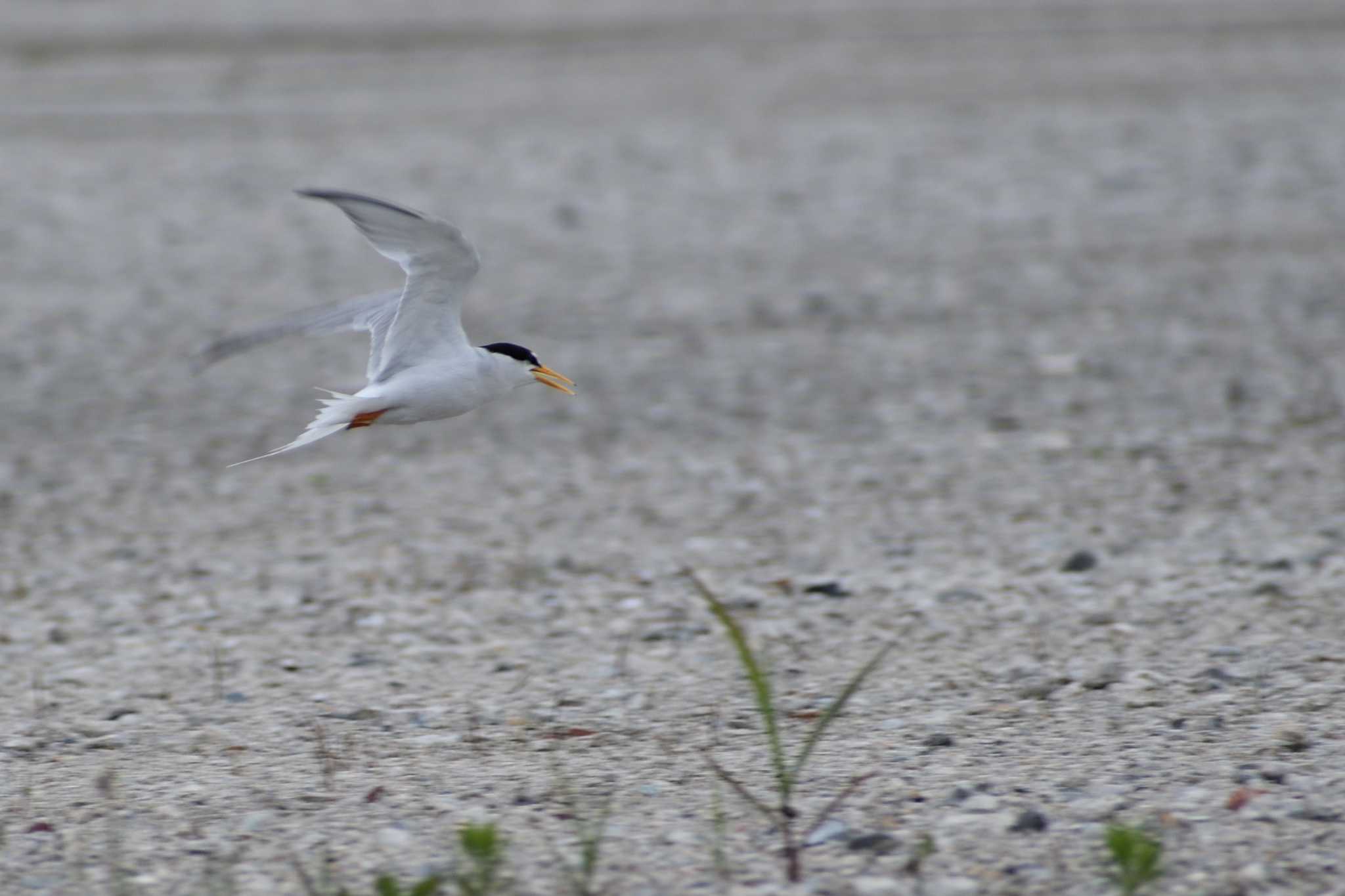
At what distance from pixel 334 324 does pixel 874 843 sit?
2.41m

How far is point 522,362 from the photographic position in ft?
16.5

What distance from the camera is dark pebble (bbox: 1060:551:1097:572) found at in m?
6.84

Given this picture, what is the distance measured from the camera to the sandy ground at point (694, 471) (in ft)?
15.4

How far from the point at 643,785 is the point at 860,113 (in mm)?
10946

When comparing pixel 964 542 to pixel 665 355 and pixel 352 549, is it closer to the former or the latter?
pixel 352 549

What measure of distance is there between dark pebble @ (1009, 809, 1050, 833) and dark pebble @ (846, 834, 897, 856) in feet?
1.01

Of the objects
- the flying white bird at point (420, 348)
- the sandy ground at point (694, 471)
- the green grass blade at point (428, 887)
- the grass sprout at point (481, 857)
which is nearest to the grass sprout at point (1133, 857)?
the sandy ground at point (694, 471)

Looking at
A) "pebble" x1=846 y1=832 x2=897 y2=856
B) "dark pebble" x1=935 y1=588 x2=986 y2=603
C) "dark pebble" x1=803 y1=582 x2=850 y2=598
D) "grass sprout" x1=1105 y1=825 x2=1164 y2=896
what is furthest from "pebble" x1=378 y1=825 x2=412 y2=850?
A: "dark pebble" x1=935 y1=588 x2=986 y2=603

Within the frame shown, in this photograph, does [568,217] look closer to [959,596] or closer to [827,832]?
[959,596]

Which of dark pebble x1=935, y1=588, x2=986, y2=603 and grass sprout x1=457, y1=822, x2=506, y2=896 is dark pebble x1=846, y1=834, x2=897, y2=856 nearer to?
grass sprout x1=457, y1=822, x2=506, y2=896

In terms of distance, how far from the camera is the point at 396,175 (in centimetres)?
1345

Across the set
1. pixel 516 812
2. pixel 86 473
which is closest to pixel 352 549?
pixel 86 473

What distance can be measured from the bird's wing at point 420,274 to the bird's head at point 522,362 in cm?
10

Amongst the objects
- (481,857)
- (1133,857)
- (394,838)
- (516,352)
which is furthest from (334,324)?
(1133,857)
